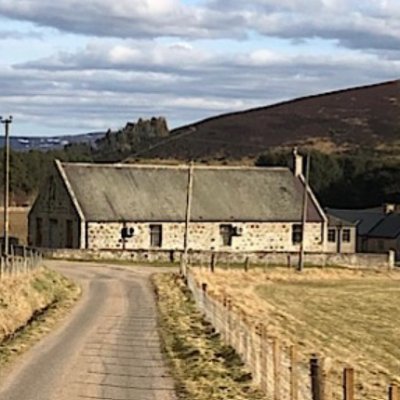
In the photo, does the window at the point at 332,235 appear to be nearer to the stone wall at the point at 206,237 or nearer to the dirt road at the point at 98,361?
the stone wall at the point at 206,237

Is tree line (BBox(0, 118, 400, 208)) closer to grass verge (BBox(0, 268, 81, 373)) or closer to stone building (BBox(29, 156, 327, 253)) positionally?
stone building (BBox(29, 156, 327, 253))

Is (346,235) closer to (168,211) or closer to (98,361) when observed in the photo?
(168,211)

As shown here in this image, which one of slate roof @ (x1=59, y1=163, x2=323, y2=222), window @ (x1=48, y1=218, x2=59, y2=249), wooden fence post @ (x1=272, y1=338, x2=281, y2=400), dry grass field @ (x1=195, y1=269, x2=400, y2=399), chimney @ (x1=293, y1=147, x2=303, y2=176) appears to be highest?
chimney @ (x1=293, y1=147, x2=303, y2=176)

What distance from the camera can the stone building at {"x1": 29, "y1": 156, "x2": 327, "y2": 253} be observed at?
239ft

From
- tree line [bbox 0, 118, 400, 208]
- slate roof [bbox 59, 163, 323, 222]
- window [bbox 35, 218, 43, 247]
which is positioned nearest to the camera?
slate roof [bbox 59, 163, 323, 222]

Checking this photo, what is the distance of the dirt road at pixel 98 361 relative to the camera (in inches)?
742

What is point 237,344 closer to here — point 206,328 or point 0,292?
point 206,328

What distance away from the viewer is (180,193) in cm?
7738

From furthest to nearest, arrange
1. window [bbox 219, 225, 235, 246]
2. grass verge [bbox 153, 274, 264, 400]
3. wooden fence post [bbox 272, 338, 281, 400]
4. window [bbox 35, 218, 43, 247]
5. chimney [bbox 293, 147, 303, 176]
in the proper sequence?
chimney [bbox 293, 147, 303, 176], window [bbox 35, 218, 43, 247], window [bbox 219, 225, 235, 246], grass verge [bbox 153, 274, 264, 400], wooden fence post [bbox 272, 338, 281, 400]

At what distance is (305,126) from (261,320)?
16460 cm

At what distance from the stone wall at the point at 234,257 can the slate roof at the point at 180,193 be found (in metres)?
4.30

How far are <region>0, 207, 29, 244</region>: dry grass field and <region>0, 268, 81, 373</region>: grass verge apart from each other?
1552 inches

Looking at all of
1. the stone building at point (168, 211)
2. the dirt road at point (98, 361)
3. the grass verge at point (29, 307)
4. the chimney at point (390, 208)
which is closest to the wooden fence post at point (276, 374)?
the dirt road at point (98, 361)

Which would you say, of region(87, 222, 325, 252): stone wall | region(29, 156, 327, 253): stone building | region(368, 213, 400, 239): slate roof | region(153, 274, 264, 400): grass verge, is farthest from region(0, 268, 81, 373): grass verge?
region(368, 213, 400, 239): slate roof
